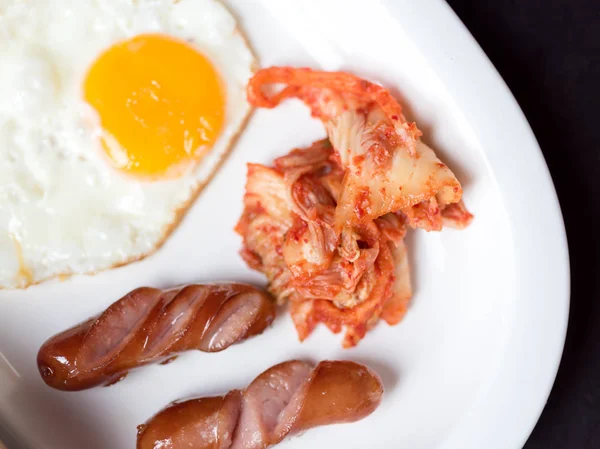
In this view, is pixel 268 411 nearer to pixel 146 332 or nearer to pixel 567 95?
pixel 146 332

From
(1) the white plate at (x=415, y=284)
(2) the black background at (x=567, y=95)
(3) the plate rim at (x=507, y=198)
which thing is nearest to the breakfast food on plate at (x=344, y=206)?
Answer: (1) the white plate at (x=415, y=284)

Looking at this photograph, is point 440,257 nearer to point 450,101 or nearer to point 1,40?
point 450,101

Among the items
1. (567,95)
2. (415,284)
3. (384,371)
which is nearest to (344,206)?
(415,284)

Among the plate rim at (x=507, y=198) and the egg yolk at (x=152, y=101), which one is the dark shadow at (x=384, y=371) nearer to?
the plate rim at (x=507, y=198)

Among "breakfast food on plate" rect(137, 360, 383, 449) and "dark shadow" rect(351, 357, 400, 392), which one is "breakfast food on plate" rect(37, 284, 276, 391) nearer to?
"breakfast food on plate" rect(137, 360, 383, 449)

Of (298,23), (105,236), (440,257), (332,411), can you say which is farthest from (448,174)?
(105,236)

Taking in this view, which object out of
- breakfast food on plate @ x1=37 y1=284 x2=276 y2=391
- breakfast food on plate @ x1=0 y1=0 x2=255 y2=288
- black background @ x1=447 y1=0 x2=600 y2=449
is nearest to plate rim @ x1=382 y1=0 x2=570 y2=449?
black background @ x1=447 y1=0 x2=600 y2=449
